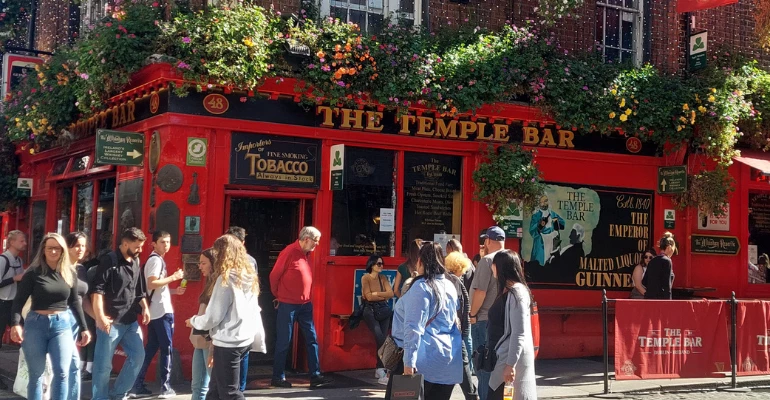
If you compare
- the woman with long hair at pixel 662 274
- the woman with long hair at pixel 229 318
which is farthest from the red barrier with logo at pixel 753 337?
the woman with long hair at pixel 229 318

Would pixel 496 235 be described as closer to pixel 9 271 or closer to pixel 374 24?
pixel 374 24

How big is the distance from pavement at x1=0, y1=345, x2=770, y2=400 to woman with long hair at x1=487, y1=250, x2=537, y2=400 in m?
3.46

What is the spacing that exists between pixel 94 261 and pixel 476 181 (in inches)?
209

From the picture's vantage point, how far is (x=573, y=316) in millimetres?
14023

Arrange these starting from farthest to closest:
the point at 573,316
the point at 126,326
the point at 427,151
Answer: the point at 573,316 → the point at 427,151 → the point at 126,326

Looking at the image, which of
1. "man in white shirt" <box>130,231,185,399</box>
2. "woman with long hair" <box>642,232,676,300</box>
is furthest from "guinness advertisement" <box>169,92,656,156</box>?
"woman with long hair" <box>642,232,676,300</box>

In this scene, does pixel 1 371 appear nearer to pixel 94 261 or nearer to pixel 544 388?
pixel 94 261

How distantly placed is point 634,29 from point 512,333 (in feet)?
31.2

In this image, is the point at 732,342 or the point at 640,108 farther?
the point at 640,108

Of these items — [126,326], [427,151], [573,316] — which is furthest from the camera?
[573,316]

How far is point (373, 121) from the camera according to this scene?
495 inches

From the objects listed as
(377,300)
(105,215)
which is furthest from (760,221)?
(105,215)

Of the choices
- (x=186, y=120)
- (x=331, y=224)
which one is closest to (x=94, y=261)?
(x=186, y=120)

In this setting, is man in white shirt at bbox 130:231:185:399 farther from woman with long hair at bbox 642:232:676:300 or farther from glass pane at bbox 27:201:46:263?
glass pane at bbox 27:201:46:263
